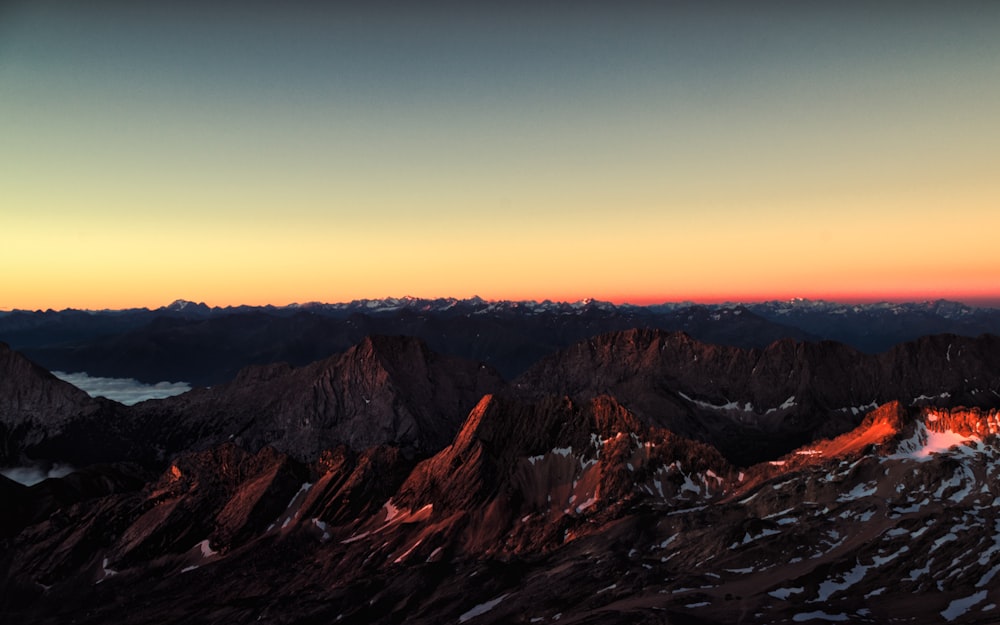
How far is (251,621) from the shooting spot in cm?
18300

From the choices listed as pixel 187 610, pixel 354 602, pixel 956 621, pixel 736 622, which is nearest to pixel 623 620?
pixel 736 622

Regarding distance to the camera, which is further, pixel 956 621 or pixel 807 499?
pixel 807 499

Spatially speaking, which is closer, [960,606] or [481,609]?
[960,606]

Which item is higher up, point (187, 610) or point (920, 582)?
point (920, 582)

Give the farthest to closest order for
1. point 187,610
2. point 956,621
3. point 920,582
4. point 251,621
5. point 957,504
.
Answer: point 187,610 → point 251,621 → point 957,504 → point 920,582 → point 956,621

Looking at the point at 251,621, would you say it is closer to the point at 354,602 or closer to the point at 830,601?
the point at 354,602

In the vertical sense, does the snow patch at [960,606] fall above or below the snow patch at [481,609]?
above

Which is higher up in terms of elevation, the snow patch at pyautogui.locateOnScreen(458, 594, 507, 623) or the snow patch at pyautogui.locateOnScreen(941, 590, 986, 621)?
the snow patch at pyautogui.locateOnScreen(941, 590, 986, 621)

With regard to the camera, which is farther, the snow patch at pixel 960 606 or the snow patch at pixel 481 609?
the snow patch at pixel 481 609

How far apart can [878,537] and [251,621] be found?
158m

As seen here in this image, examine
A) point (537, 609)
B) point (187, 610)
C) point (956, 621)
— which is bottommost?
point (187, 610)

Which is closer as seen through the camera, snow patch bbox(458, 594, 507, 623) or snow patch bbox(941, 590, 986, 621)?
snow patch bbox(941, 590, 986, 621)

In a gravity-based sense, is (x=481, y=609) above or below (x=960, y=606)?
below

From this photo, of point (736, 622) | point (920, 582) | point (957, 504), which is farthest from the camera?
point (957, 504)
